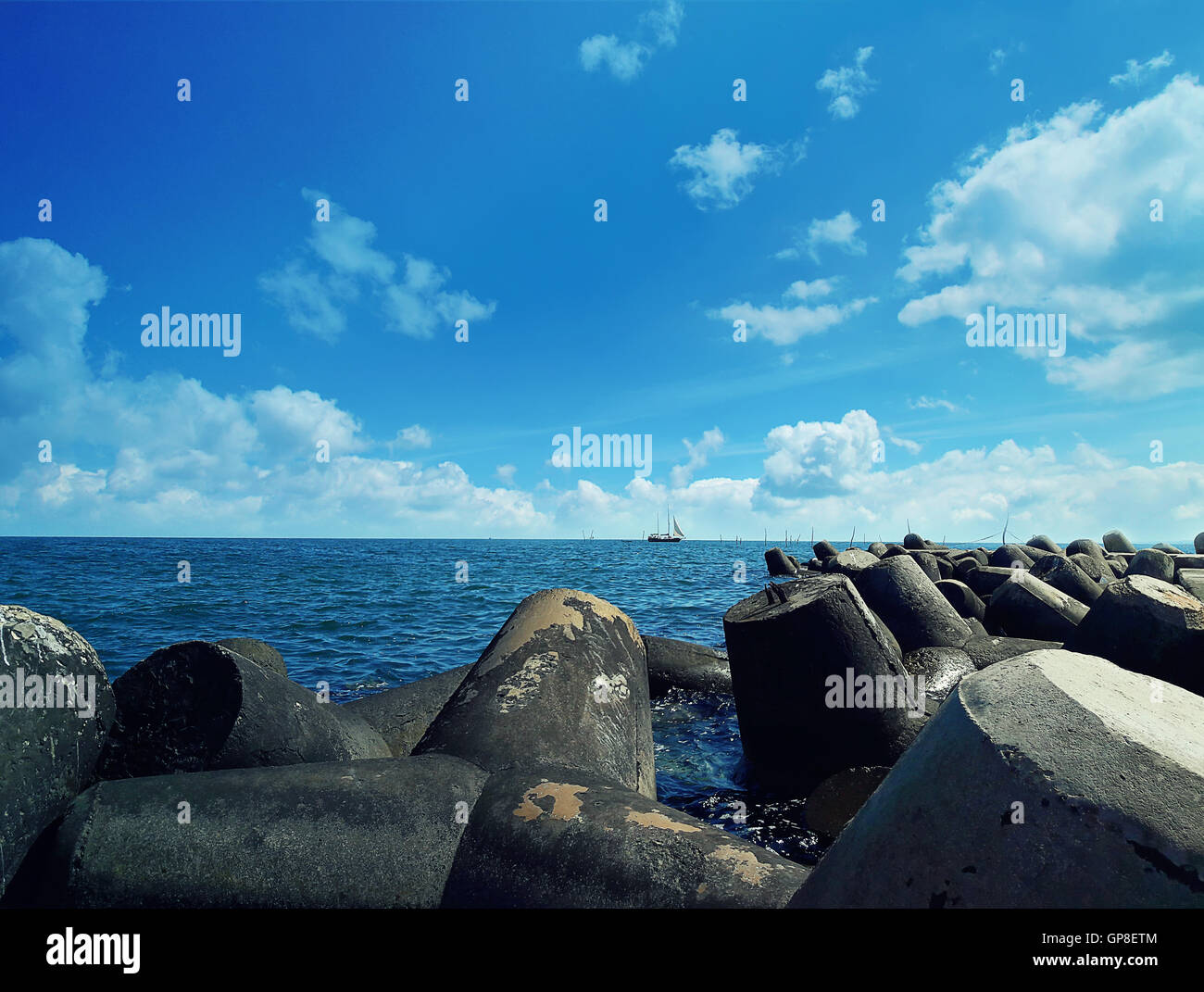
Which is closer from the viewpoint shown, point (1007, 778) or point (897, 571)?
point (1007, 778)

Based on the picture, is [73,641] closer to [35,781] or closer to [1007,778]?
[35,781]

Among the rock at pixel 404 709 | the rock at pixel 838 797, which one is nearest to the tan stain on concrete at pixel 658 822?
the rock at pixel 838 797

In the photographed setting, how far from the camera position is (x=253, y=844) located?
2654mm

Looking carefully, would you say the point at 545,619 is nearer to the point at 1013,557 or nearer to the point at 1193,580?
the point at 1193,580

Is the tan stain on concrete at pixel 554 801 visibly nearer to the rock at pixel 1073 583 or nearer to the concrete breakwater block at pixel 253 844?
the concrete breakwater block at pixel 253 844

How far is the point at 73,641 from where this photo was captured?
3.14 meters

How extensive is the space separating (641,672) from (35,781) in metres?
3.35

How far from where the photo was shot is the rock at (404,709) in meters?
5.73

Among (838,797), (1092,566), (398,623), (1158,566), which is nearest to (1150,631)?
(838,797)

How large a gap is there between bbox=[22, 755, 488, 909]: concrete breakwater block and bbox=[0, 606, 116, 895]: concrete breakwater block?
15 centimetres

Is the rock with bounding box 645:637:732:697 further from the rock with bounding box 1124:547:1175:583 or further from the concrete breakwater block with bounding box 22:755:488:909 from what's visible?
the rock with bounding box 1124:547:1175:583
